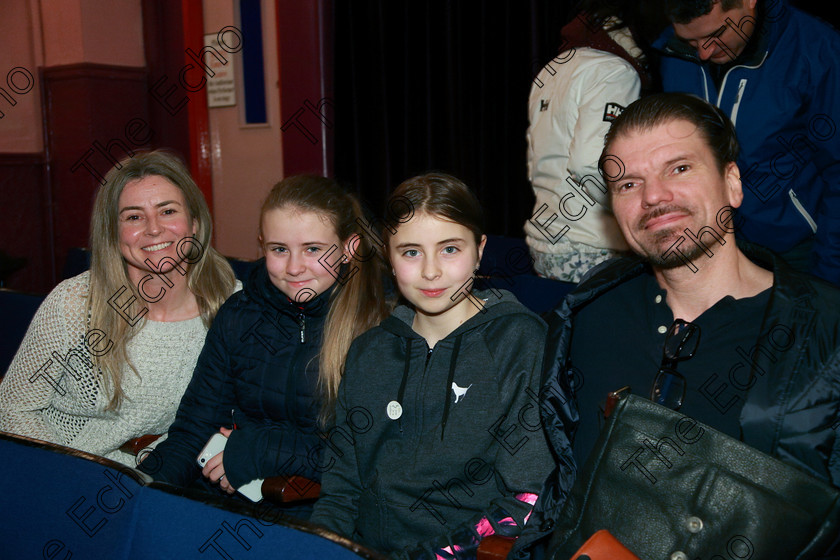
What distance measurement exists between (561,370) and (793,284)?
492mm

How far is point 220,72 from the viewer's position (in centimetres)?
525

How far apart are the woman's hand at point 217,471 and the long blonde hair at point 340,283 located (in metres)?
0.30

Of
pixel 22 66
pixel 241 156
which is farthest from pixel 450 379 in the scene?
pixel 22 66

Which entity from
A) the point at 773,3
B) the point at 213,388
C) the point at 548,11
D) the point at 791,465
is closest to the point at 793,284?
the point at 791,465

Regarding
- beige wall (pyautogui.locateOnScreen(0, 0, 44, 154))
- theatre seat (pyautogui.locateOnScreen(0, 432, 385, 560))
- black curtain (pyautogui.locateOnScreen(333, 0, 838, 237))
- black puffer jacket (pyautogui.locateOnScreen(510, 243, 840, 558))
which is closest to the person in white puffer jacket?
black puffer jacket (pyautogui.locateOnScreen(510, 243, 840, 558))

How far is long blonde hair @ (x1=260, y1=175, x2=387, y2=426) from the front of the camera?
190 centimetres

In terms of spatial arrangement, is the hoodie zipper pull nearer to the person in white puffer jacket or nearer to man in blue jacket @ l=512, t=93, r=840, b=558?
man in blue jacket @ l=512, t=93, r=840, b=558

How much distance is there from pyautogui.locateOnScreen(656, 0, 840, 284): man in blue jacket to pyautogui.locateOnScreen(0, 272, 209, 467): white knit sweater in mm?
1792

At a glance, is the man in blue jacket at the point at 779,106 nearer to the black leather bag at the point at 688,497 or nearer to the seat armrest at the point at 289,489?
the black leather bag at the point at 688,497

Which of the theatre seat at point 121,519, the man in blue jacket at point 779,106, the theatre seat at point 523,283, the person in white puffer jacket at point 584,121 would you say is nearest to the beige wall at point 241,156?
the theatre seat at point 523,283

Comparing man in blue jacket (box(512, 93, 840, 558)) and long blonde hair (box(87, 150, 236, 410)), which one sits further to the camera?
long blonde hair (box(87, 150, 236, 410))

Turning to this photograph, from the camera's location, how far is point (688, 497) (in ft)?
3.86

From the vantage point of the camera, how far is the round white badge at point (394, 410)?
65.1 inches

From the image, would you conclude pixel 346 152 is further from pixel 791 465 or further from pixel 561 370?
pixel 791 465
